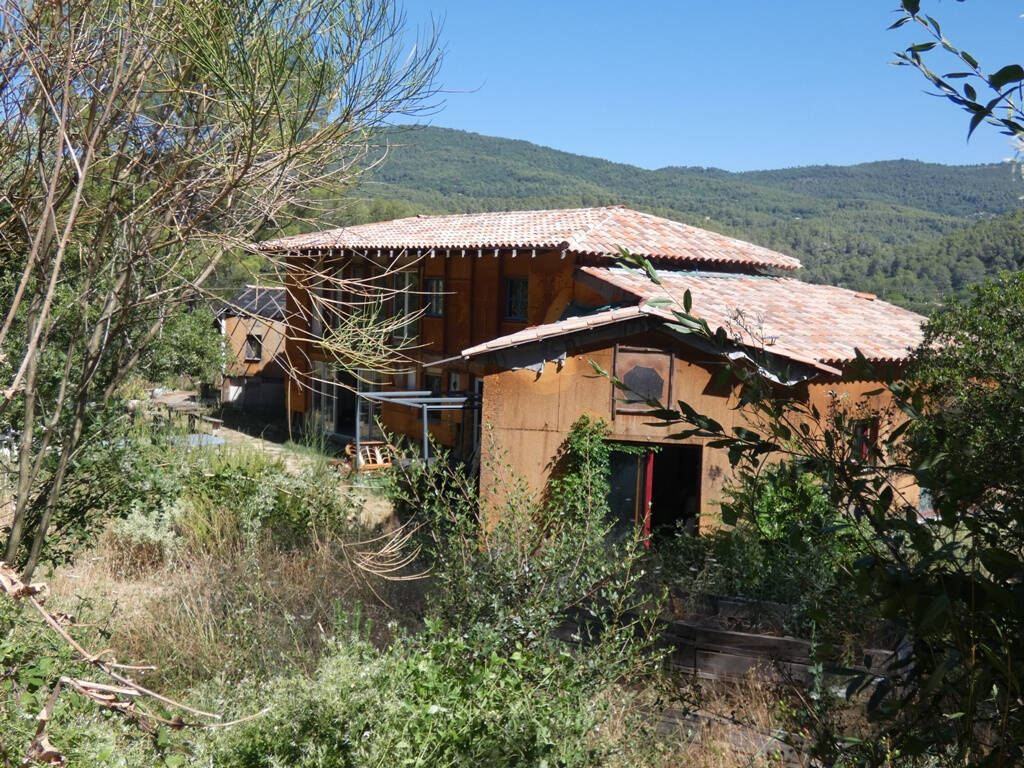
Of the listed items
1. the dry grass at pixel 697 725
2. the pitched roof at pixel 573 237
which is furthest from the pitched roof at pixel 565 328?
the dry grass at pixel 697 725

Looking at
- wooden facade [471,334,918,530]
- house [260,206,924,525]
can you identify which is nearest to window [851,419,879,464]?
house [260,206,924,525]

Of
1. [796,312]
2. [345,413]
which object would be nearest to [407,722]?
[796,312]

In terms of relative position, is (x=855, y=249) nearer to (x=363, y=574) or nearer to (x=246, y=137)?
(x=363, y=574)

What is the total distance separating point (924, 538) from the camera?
1710mm

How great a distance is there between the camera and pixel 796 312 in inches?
603

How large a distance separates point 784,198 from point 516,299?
80.7 m

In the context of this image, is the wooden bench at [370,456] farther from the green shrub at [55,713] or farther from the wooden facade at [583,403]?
the green shrub at [55,713]

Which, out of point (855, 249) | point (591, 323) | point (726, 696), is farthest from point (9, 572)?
point (855, 249)

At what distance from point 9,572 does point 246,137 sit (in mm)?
3240

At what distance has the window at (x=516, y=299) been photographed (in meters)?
19.4

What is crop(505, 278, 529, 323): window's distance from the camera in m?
19.4

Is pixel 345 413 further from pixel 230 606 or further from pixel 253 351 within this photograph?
pixel 230 606

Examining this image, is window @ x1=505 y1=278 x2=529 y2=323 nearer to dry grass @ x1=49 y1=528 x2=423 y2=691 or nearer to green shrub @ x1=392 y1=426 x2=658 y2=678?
dry grass @ x1=49 y1=528 x2=423 y2=691

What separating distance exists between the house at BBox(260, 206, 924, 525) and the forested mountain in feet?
61.1
